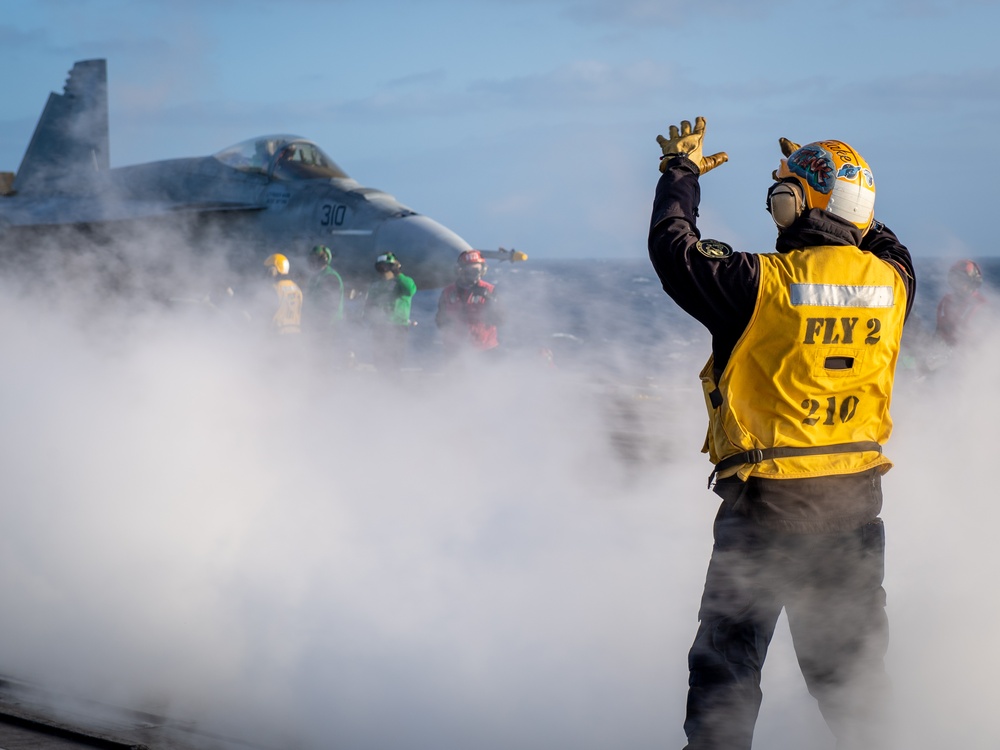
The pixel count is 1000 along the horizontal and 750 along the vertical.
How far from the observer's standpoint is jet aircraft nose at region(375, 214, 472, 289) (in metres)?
13.6

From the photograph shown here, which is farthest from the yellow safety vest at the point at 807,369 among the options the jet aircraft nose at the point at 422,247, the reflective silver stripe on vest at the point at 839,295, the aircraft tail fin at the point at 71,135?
the aircraft tail fin at the point at 71,135

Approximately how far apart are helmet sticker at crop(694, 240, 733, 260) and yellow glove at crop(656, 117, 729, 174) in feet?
1.10

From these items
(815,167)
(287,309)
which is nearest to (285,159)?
(287,309)

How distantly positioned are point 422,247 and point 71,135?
10346 mm

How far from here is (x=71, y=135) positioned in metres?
20.9

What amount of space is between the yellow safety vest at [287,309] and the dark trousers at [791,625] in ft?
24.1

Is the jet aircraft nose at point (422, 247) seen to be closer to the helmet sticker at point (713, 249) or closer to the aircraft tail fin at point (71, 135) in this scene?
the aircraft tail fin at point (71, 135)

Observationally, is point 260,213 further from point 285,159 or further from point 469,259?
point 469,259

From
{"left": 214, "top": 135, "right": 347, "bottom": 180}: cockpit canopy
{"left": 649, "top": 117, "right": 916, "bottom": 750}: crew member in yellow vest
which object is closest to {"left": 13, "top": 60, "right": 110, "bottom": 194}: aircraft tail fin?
{"left": 214, "top": 135, "right": 347, "bottom": 180}: cockpit canopy

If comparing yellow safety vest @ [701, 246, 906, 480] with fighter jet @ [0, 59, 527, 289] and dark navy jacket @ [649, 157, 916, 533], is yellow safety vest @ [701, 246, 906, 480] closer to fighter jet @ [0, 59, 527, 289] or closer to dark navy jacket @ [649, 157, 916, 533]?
dark navy jacket @ [649, 157, 916, 533]

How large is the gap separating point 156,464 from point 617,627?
259cm

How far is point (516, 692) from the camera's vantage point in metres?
3.91

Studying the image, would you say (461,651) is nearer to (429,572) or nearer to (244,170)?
(429,572)

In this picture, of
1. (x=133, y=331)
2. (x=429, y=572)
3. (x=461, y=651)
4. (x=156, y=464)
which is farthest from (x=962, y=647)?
(x=133, y=331)
